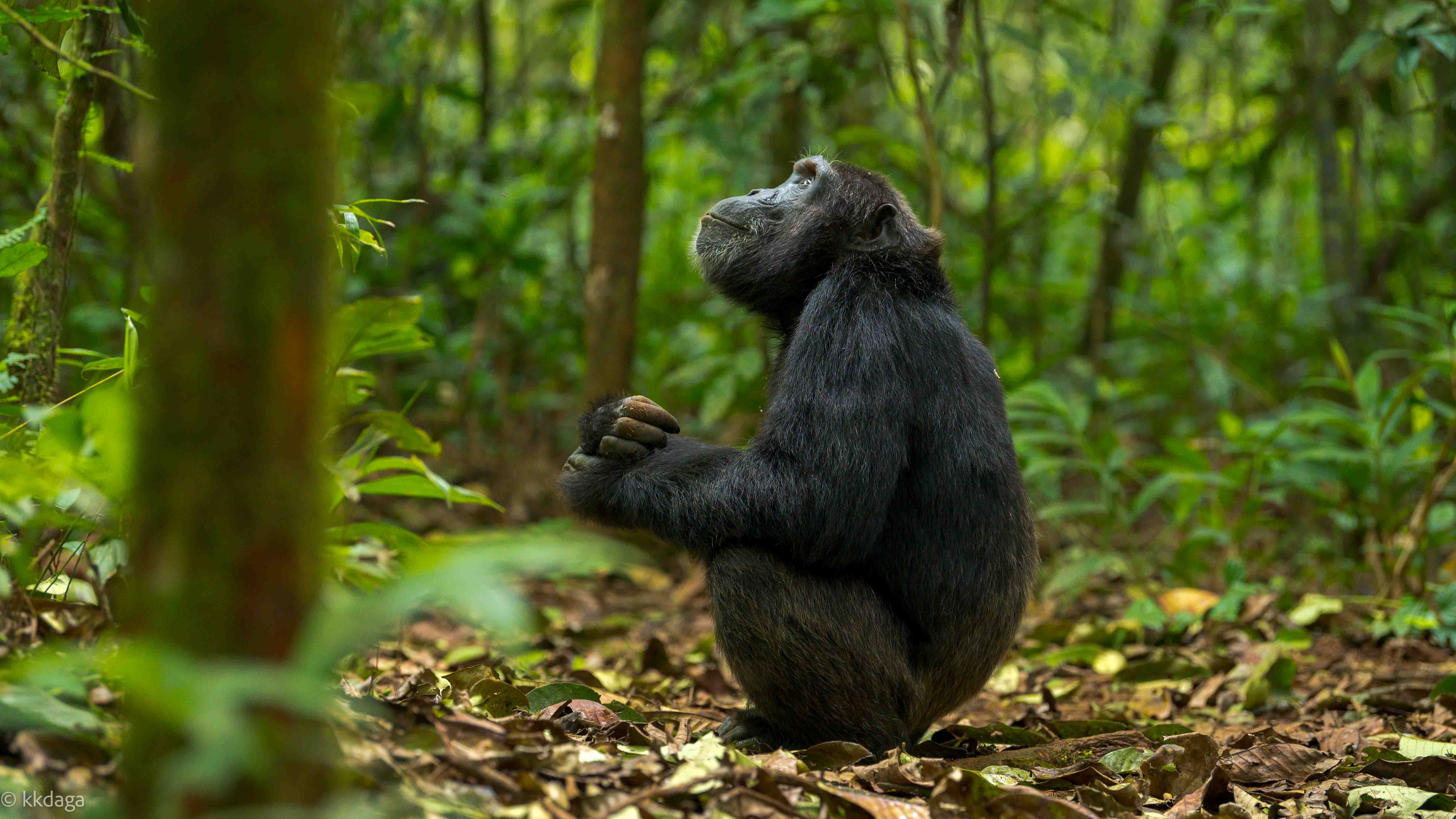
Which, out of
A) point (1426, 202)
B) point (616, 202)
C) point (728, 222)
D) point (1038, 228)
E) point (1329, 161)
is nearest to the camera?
point (728, 222)

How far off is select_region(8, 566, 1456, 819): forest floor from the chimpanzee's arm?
0.52 meters

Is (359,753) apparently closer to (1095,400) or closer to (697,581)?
(697,581)

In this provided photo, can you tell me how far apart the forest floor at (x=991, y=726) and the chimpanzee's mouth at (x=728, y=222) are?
2097 millimetres

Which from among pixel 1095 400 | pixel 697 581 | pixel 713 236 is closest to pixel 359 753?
pixel 713 236

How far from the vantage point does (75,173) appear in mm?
3789

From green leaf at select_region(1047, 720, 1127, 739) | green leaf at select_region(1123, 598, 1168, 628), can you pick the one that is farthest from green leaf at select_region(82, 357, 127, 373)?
green leaf at select_region(1123, 598, 1168, 628)

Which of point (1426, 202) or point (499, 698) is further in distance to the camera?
point (1426, 202)

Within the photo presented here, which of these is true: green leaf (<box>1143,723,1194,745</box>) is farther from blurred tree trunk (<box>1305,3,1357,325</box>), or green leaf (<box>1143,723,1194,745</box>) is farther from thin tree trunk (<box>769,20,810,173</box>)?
thin tree trunk (<box>769,20,810,173</box>)

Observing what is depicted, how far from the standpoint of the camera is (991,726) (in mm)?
4477

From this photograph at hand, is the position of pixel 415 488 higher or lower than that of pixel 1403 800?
higher

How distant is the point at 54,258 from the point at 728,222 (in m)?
2.63

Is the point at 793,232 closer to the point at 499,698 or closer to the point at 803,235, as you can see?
the point at 803,235

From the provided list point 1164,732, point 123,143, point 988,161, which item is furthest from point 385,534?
point 988,161

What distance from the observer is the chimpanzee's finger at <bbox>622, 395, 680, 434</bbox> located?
4367 millimetres
